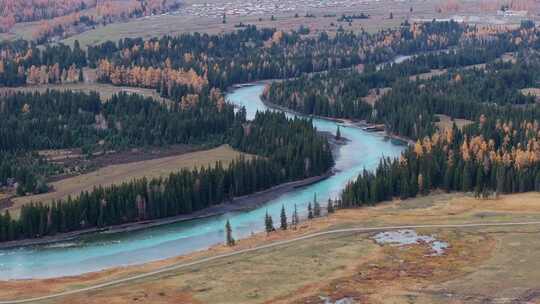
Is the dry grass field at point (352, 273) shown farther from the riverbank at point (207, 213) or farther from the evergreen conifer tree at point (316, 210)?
the riverbank at point (207, 213)

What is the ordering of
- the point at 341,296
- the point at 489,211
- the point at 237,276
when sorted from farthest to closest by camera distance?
the point at 489,211
the point at 237,276
the point at 341,296

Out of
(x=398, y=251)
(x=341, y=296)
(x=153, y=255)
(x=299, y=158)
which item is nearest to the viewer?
(x=341, y=296)

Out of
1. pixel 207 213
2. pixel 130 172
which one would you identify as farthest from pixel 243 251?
pixel 130 172

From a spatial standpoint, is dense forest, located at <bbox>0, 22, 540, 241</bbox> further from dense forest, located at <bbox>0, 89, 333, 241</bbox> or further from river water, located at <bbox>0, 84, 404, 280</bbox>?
river water, located at <bbox>0, 84, 404, 280</bbox>

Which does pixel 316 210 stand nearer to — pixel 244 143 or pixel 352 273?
pixel 352 273

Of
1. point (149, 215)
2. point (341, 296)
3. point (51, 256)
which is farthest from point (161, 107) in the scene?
point (341, 296)

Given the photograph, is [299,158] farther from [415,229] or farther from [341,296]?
[341,296]

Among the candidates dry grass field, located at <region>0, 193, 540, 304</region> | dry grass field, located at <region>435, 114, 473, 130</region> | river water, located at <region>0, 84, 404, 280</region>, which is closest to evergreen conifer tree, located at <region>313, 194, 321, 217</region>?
river water, located at <region>0, 84, 404, 280</region>
